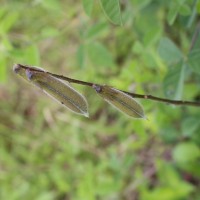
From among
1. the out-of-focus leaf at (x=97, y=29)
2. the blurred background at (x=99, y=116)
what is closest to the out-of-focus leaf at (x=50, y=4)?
the blurred background at (x=99, y=116)

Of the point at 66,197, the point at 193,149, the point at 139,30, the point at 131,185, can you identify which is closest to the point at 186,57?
the point at 139,30

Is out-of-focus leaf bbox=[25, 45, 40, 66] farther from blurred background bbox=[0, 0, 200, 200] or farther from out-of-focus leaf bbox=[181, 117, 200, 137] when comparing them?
out-of-focus leaf bbox=[181, 117, 200, 137]

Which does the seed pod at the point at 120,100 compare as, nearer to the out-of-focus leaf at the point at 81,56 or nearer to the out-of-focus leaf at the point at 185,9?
the out-of-focus leaf at the point at 185,9

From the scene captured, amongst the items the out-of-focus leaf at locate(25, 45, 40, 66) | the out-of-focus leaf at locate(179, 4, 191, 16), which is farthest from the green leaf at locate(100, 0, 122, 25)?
the out-of-focus leaf at locate(25, 45, 40, 66)

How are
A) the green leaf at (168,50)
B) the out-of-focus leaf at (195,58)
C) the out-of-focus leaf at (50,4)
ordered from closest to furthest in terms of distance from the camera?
the out-of-focus leaf at (195,58)
the green leaf at (168,50)
the out-of-focus leaf at (50,4)

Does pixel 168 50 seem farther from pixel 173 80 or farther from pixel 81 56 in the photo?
pixel 81 56

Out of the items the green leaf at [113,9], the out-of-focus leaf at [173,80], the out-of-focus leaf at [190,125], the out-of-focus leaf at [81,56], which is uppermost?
the out-of-focus leaf at [81,56]
